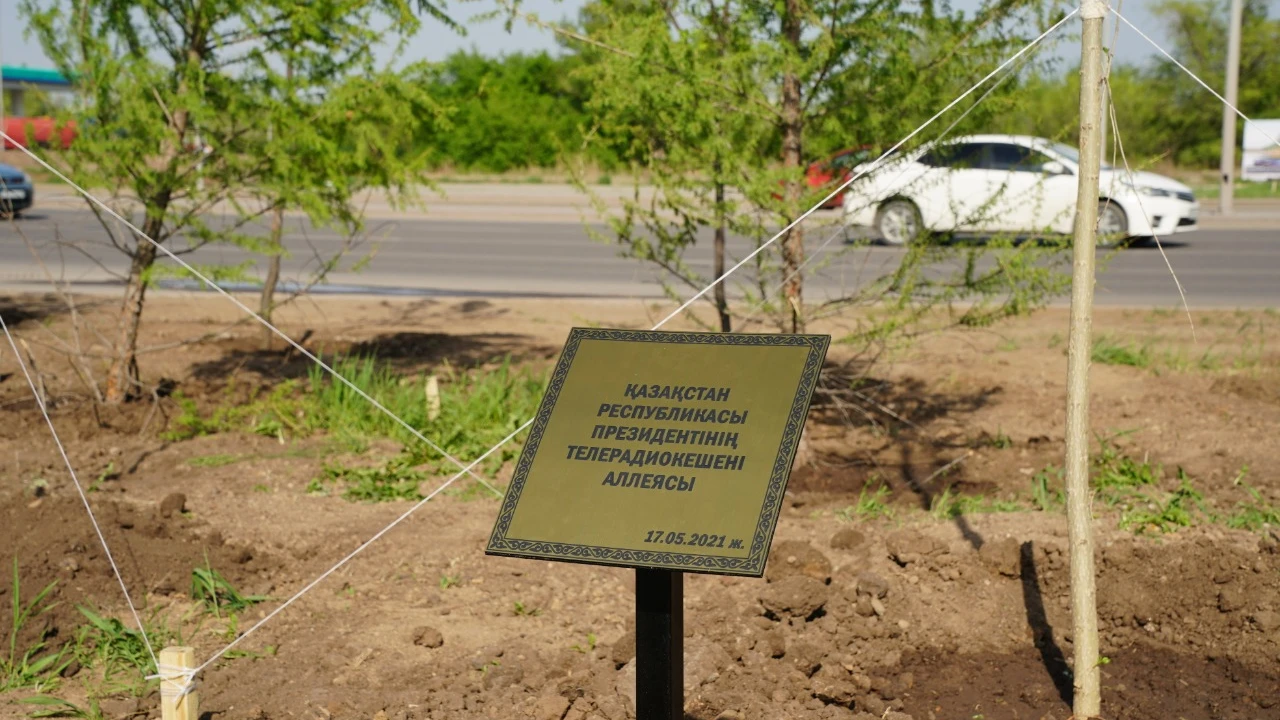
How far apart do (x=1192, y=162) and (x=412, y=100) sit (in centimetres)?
3232

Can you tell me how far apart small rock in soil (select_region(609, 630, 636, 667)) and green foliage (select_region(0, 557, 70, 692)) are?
1.82m

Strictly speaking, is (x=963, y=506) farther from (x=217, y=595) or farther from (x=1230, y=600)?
(x=217, y=595)

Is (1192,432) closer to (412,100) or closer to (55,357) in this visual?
(412,100)

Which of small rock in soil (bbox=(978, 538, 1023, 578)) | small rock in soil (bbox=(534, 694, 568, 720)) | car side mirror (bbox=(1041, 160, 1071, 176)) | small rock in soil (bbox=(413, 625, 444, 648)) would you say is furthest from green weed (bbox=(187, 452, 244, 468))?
car side mirror (bbox=(1041, 160, 1071, 176))

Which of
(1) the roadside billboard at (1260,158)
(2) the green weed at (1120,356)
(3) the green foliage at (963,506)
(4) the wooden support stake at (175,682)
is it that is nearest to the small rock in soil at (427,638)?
(4) the wooden support stake at (175,682)

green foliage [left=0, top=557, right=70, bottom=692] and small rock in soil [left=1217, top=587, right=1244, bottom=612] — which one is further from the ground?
green foliage [left=0, top=557, right=70, bottom=692]

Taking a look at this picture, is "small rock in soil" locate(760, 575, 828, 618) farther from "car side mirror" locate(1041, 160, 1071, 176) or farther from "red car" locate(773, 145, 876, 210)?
"red car" locate(773, 145, 876, 210)

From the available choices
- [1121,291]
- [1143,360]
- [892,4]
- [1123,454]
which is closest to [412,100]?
[892,4]

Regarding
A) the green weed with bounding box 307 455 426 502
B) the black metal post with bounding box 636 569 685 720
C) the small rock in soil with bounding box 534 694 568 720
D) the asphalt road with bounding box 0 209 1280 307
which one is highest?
the black metal post with bounding box 636 569 685 720

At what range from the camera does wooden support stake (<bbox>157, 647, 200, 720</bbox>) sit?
3658 mm

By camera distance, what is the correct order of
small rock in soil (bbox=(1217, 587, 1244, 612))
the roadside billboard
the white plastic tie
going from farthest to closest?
the roadside billboard → small rock in soil (bbox=(1217, 587, 1244, 612)) → the white plastic tie

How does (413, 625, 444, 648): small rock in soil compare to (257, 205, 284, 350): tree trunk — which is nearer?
(413, 625, 444, 648): small rock in soil

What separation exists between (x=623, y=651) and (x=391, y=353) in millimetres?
5301

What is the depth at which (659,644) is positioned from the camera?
335 cm
